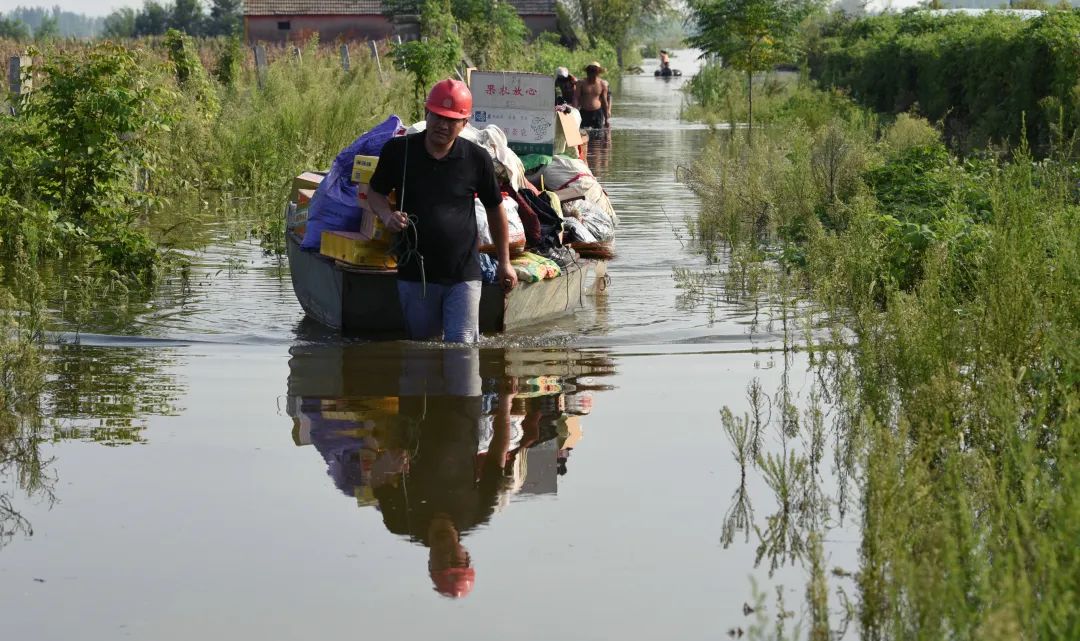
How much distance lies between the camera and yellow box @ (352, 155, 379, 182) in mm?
10422

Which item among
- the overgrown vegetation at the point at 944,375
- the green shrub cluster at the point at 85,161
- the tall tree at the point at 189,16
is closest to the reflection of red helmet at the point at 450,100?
the overgrown vegetation at the point at 944,375

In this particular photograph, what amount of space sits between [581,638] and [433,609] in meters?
0.57

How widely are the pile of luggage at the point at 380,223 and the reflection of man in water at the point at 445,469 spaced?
103 cm

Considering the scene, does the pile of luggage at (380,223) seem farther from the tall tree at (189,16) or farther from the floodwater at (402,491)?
the tall tree at (189,16)

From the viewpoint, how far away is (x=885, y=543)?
5043 millimetres

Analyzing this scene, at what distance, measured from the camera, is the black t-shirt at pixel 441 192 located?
9359 mm

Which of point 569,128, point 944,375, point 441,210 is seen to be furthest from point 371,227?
point 569,128

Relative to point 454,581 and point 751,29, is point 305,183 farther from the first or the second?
point 751,29

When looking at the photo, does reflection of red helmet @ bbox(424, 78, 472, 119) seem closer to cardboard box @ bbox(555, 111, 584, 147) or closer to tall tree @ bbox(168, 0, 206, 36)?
cardboard box @ bbox(555, 111, 584, 147)

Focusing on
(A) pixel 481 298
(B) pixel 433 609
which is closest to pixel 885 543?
(B) pixel 433 609

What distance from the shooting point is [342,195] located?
10977mm

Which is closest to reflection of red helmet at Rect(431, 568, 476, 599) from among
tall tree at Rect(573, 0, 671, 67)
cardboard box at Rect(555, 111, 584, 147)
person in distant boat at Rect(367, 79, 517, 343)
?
person in distant boat at Rect(367, 79, 517, 343)

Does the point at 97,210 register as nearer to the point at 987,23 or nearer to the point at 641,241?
the point at 641,241

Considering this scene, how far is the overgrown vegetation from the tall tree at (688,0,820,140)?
44.0 feet
